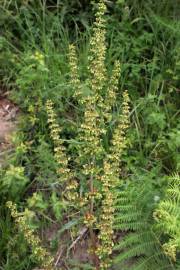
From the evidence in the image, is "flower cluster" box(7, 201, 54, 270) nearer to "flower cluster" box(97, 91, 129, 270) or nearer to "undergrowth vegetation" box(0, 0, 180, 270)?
"undergrowth vegetation" box(0, 0, 180, 270)

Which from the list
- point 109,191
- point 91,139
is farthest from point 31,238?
point 91,139

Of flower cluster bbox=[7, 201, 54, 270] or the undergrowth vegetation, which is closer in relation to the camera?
flower cluster bbox=[7, 201, 54, 270]

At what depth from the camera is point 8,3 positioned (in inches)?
176

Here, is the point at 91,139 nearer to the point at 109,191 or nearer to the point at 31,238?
the point at 109,191

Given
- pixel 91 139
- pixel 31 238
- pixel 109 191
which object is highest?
pixel 91 139

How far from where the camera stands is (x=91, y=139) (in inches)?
113

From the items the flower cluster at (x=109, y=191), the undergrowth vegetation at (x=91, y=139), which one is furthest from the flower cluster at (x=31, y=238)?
the flower cluster at (x=109, y=191)

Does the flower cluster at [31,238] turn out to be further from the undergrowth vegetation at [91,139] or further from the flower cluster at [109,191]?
the flower cluster at [109,191]

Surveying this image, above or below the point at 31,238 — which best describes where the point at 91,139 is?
above

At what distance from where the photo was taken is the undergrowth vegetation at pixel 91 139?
2.95 meters

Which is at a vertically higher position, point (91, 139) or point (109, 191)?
point (91, 139)

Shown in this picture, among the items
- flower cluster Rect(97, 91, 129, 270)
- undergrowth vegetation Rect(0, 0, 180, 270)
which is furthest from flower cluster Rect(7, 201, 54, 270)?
flower cluster Rect(97, 91, 129, 270)

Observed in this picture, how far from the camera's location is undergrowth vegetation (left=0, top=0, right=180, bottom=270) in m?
2.95

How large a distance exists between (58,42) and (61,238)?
5.51ft
